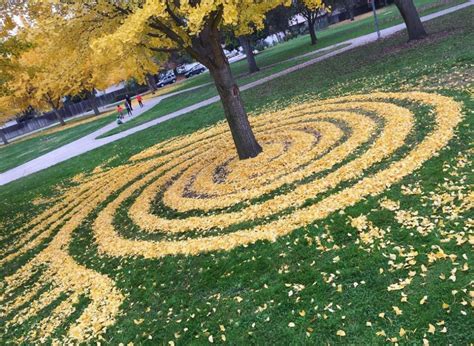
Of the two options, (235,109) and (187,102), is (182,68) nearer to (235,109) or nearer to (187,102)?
(187,102)

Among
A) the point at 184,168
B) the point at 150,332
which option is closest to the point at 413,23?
the point at 184,168

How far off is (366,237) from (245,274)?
5.81 feet

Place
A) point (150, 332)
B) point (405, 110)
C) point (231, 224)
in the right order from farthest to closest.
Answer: point (405, 110) → point (231, 224) → point (150, 332)

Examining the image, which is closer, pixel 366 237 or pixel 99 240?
pixel 366 237

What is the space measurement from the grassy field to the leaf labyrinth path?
0.04 m

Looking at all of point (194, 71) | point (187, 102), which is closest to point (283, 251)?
point (187, 102)

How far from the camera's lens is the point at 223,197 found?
9.41 m

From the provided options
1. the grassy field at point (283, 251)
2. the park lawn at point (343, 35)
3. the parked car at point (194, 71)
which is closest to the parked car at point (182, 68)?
the parked car at point (194, 71)

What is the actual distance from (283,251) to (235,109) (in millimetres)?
4951

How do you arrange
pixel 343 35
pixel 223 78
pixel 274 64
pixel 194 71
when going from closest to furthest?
pixel 223 78, pixel 274 64, pixel 343 35, pixel 194 71

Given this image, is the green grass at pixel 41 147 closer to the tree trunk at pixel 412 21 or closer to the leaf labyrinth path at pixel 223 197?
the leaf labyrinth path at pixel 223 197

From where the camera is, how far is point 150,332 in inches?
227

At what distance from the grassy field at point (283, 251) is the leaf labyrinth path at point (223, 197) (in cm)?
4

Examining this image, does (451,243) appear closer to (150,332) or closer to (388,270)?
(388,270)
